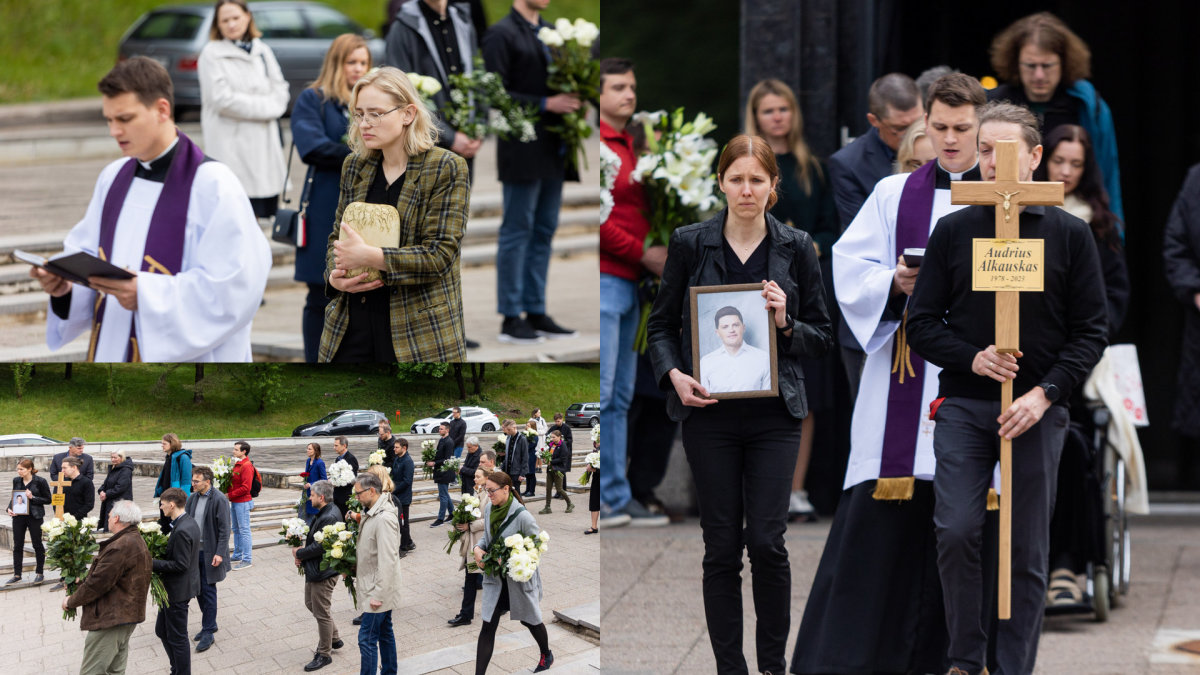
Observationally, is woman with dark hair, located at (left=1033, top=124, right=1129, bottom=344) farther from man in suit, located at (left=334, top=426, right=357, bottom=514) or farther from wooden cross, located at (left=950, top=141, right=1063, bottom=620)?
man in suit, located at (left=334, top=426, right=357, bottom=514)

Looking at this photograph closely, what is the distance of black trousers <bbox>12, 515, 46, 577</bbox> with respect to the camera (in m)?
4.40

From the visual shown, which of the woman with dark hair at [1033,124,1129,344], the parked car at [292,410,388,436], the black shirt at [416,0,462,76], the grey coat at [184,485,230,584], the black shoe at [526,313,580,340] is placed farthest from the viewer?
the black shoe at [526,313,580,340]

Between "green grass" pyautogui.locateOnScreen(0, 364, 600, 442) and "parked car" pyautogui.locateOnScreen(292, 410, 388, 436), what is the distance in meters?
0.02

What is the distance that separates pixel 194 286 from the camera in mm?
4434

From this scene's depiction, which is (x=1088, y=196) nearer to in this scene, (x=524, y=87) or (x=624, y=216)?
(x=624, y=216)

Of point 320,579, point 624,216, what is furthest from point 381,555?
point 624,216

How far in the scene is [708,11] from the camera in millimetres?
7723

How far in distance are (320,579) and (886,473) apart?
70.3 inches

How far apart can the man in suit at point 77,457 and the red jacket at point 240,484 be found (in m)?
0.40

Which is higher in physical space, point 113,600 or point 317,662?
point 113,600

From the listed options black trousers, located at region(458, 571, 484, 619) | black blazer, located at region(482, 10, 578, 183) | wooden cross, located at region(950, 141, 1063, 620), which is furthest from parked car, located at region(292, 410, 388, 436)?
black blazer, located at region(482, 10, 578, 183)

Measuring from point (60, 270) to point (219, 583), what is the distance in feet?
3.22

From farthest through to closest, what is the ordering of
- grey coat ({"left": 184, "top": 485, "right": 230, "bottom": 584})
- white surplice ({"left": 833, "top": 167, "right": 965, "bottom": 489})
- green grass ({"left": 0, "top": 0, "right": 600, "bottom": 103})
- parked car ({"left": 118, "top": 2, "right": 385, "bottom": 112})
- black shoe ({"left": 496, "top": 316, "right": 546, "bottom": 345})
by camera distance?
green grass ({"left": 0, "top": 0, "right": 600, "bottom": 103}) → parked car ({"left": 118, "top": 2, "right": 385, "bottom": 112}) → black shoe ({"left": 496, "top": 316, "right": 546, "bottom": 345}) → white surplice ({"left": 833, "top": 167, "right": 965, "bottom": 489}) → grey coat ({"left": 184, "top": 485, "right": 230, "bottom": 584})

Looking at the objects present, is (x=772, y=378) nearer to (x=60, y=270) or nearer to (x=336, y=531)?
(x=336, y=531)
